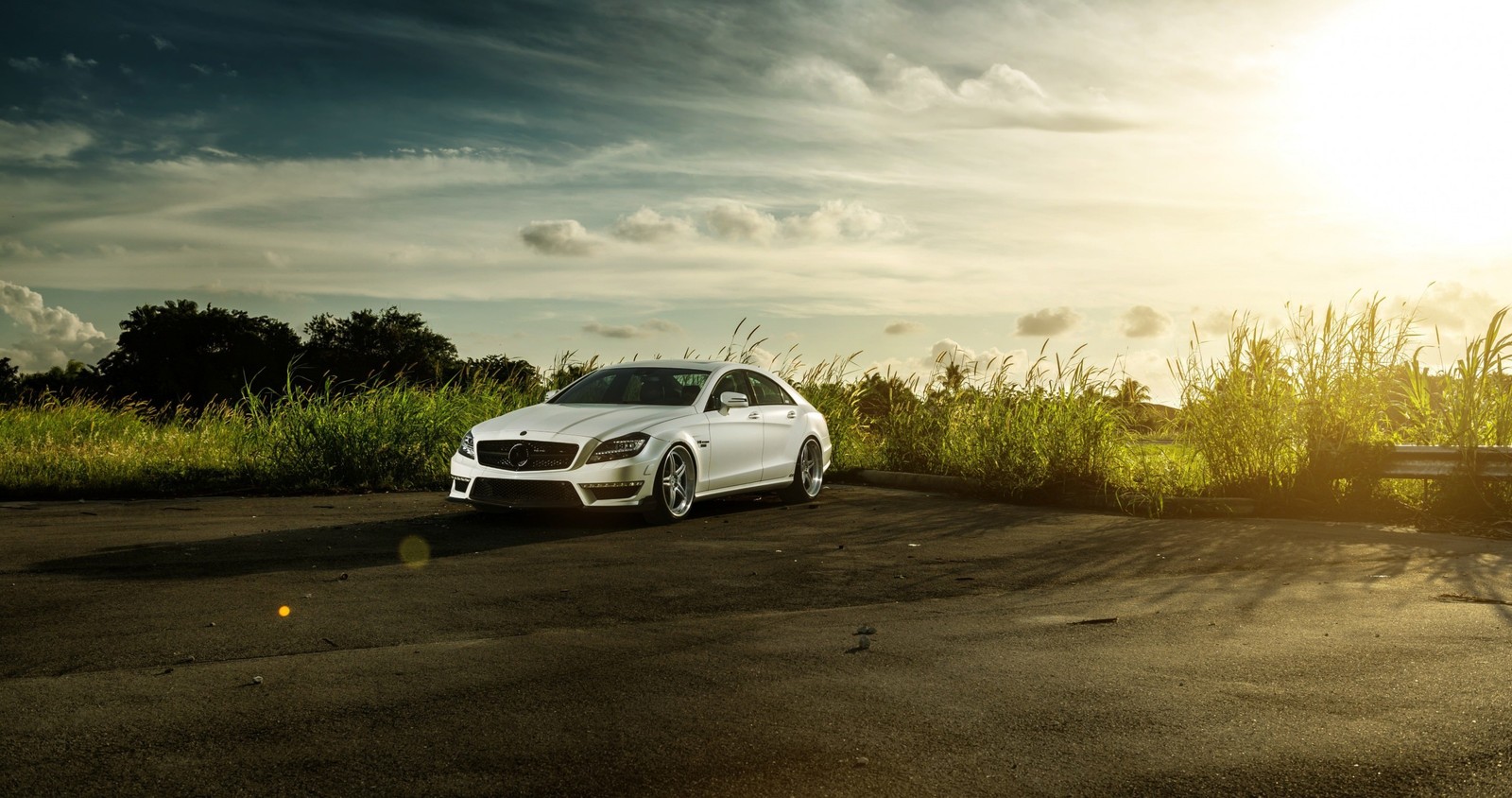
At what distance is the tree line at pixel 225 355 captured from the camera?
56.4 m

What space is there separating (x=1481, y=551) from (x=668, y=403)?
7325mm

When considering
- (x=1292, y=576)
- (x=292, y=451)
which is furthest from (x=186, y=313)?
(x=1292, y=576)

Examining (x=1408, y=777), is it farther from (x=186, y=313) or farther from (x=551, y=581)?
(x=186, y=313)

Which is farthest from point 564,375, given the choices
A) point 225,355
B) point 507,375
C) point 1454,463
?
point 225,355

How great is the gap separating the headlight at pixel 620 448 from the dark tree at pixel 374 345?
5399cm

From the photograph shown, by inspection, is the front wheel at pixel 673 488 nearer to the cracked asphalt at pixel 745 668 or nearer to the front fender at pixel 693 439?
the front fender at pixel 693 439

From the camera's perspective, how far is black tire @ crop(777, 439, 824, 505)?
13070mm

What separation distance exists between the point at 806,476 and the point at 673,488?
9.27 feet

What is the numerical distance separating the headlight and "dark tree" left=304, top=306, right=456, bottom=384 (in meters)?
54.0

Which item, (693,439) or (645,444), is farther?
(693,439)

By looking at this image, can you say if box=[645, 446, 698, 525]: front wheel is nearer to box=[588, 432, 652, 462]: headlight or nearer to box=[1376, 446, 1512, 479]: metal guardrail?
box=[588, 432, 652, 462]: headlight

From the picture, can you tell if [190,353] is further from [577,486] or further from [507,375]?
[577,486]

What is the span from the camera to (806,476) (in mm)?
13289

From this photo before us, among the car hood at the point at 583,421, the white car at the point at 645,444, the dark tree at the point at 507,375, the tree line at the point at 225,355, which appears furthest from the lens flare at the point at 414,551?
the tree line at the point at 225,355
